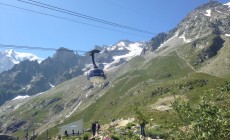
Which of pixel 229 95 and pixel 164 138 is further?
pixel 164 138

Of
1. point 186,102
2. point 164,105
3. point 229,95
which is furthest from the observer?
point 164,105

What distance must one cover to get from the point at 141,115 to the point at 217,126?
4514 centimetres

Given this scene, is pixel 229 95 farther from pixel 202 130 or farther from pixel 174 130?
pixel 202 130

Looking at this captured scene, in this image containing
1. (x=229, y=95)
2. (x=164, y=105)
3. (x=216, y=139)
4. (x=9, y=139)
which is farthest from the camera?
(x=164, y=105)

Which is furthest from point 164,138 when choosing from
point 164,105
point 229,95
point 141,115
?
point 164,105

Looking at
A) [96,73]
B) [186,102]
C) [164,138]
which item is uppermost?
[96,73]

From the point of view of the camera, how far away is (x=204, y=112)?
17.5 m

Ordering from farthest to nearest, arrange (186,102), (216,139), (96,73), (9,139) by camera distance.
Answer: (9,139) → (96,73) → (186,102) → (216,139)

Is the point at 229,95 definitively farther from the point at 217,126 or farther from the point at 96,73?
the point at 96,73

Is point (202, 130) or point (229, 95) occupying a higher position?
point (229, 95)

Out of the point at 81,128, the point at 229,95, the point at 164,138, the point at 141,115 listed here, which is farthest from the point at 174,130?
the point at 81,128

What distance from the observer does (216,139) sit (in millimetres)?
16516

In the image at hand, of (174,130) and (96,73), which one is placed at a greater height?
(96,73)

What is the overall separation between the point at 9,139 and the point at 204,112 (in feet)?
317
